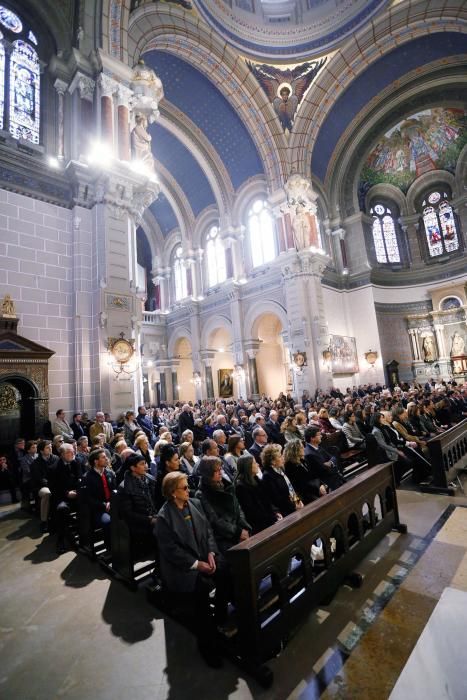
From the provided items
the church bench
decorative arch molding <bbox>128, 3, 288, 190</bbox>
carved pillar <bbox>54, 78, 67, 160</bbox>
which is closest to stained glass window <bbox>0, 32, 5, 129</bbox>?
carved pillar <bbox>54, 78, 67, 160</bbox>

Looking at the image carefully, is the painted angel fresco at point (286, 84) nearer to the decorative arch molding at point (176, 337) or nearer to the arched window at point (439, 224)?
the arched window at point (439, 224)

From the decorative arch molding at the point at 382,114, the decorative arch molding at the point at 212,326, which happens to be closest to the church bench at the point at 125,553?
the decorative arch molding at the point at 212,326

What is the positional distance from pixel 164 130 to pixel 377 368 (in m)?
15.8

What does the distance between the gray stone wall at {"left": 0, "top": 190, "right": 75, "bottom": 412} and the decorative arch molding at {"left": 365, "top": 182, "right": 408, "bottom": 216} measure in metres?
17.9

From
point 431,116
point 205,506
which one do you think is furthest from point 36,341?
point 431,116

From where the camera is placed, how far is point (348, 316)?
18.3 m

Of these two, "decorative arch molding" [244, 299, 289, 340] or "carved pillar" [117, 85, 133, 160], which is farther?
"decorative arch molding" [244, 299, 289, 340]

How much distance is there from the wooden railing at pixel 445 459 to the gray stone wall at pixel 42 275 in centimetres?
732

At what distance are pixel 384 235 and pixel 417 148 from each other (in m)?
4.79

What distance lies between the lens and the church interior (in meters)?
2.22

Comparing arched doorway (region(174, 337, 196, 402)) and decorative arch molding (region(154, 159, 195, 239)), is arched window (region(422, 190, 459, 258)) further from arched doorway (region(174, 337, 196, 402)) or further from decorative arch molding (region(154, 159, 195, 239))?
arched doorway (region(174, 337, 196, 402))

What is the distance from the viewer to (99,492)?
147 inches

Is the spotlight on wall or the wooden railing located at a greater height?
the spotlight on wall

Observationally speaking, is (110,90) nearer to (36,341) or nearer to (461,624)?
(36,341)
